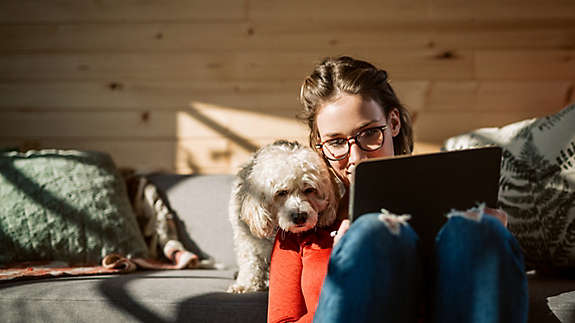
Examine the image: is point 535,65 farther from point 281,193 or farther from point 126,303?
point 126,303

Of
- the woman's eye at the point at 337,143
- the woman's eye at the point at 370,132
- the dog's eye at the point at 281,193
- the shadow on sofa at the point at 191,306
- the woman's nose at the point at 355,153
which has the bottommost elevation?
the shadow on sofa at the point at 191,306

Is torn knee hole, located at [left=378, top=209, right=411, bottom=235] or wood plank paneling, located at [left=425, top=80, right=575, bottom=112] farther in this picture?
wood plank paneling, located at [left=425, top=80, right=575, bottom=112]

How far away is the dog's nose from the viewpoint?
120cm

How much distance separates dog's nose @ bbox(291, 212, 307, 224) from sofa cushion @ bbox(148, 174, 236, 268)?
85 cm

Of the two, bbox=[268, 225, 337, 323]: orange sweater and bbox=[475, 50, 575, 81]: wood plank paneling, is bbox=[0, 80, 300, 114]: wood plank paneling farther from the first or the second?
bbox=[268, 225, 337, 323]: orange sweater

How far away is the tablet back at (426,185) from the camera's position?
3.16 ft

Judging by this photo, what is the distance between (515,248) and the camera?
0.92 meters

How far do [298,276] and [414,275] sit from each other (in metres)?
0.33

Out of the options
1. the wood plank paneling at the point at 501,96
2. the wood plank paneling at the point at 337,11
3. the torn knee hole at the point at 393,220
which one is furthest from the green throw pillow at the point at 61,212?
the wood plank paneling at the point at 501,96

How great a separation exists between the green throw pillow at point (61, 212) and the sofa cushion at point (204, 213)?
21 cm

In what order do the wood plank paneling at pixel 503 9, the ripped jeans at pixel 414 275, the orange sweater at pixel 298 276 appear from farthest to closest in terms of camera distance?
the wood plank paneling at pixel 503 9 → the orange sweater at pixel 298 276 → the ripped jeans at pixel 414 275

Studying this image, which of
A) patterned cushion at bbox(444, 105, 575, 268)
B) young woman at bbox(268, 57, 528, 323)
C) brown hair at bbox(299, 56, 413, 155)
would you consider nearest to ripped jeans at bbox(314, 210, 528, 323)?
young woman at bbox(268, 57, 528, 323)

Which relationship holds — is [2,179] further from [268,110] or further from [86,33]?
[268,110]

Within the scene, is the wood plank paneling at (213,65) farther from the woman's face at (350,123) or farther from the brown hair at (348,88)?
the woman's face at (350,123)
